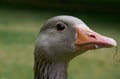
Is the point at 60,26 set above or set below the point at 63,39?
above

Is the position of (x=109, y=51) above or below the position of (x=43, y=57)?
below

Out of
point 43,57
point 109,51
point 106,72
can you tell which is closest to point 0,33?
point 109,51

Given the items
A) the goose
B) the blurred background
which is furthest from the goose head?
the blurred background

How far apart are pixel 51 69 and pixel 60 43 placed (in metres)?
0.25

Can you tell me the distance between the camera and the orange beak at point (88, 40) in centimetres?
378

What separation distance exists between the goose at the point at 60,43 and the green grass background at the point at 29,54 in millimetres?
3521

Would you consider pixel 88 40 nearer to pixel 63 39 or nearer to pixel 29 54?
pixel 63 39

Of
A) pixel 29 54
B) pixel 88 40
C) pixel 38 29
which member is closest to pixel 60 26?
pixel 88 40

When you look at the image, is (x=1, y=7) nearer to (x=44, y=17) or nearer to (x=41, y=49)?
(x=44, y=17)

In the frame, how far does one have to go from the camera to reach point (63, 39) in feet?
13.0

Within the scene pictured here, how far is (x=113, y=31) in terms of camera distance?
13.4 metres

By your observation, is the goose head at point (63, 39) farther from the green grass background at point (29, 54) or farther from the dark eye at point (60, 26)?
the green grass background at point (29, 54)

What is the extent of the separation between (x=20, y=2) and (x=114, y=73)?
379 inches

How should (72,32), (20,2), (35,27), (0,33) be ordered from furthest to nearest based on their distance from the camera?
(20,2)
(35,27)
(0,33)
(72,32)
